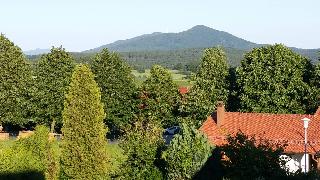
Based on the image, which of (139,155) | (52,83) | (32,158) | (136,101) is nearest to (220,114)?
(139,155)

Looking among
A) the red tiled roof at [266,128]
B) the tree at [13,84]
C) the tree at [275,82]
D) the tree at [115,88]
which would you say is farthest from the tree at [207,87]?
the tree at [13,84]

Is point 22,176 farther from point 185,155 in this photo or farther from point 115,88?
point 115,88

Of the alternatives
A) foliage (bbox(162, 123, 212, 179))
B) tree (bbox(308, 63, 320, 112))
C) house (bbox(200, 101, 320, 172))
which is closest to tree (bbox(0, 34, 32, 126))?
house (bbox(200, 101, 320, 172))

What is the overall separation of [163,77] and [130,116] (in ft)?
17.8

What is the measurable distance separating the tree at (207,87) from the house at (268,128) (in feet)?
26.8

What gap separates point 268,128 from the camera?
3866cm

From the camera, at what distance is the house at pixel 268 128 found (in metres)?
35.7

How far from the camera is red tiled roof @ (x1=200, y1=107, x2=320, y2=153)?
3675cm

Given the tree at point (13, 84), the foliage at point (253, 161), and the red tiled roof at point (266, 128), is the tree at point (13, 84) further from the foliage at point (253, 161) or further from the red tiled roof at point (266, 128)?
the foliage at point (253, 161)

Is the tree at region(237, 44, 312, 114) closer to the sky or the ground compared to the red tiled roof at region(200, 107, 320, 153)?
closer to the sky

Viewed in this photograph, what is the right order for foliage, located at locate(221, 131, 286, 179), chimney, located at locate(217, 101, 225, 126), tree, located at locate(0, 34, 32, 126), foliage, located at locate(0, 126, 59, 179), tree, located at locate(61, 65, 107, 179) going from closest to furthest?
foliage, located at locate(221, 131, 286, 179) → foliage, located at locate(0, 126, 59, 179) → tree, located at locate(61, 65, 107, 179) → chimney, located at locate(217, 101, 225, 126) → tree, located at locate(0, 34, 32, 126)

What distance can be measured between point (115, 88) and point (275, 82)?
17340 millimetres

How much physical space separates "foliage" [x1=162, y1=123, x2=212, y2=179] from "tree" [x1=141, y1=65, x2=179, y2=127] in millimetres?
27800

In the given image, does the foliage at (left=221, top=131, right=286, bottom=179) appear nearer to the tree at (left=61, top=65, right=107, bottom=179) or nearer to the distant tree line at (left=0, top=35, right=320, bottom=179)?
the distant tree line at (left=0, top=35, right=320, bottom=179)
